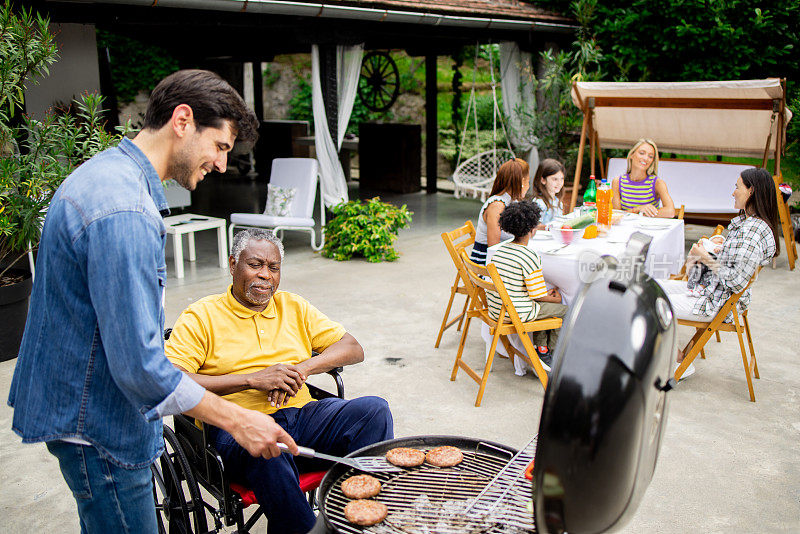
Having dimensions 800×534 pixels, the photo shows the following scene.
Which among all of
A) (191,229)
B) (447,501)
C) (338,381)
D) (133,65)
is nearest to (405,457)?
(447,501)

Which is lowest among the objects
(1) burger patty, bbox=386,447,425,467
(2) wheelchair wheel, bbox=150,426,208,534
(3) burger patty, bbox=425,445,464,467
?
(2) wheelchair wheel, bbox=150,426,208,534

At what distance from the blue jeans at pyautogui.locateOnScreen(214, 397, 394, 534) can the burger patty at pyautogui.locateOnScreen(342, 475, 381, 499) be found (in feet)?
1.00

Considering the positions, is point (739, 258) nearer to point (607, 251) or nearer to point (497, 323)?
point (607, 251)

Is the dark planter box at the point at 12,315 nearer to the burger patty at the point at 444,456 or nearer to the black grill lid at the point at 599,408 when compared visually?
the burger patty at the point at 444,456

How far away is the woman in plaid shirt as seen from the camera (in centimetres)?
409

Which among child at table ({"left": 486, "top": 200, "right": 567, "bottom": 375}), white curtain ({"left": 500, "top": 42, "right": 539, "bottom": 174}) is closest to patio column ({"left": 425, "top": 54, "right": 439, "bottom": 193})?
white curtain ({"left": 500, "top": 42, "right": 539, "bottom": 174})

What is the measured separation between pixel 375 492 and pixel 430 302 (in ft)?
13.6

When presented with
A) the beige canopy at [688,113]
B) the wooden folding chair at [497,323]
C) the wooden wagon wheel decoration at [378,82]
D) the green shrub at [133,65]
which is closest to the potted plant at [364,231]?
the beige canopy at [688,113]

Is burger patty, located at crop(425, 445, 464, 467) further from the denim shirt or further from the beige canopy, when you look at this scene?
the beige canopy

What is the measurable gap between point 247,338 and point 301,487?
59 cm

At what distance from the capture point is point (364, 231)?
764 cm

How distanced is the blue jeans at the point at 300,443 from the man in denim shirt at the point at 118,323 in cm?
55

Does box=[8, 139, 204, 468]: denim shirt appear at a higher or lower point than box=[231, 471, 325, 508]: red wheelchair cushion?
higher

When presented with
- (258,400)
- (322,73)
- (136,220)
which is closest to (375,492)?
(258,400)
